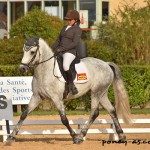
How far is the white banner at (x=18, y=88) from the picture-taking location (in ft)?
67.1

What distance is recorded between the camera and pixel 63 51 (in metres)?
13.9

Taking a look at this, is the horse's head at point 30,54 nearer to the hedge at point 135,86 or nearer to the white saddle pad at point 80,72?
the white saddle pad at point 80,72

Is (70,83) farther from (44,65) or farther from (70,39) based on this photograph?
(70,39)

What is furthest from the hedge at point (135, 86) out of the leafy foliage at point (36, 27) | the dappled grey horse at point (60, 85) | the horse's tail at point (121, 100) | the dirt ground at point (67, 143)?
the dappled grey horse at point (60, 85)

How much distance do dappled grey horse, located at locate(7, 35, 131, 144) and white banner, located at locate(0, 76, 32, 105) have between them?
6.09 meters

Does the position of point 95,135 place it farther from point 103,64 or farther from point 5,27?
point 5,27

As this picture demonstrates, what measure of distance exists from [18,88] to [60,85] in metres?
7.01

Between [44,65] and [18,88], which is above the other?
[44,65]

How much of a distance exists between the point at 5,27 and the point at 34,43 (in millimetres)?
21002

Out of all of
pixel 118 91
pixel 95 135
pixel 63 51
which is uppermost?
pixel 63 51

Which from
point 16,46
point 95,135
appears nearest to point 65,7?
point 16,46

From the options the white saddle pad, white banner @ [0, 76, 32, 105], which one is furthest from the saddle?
white banner @ [0, 76, 32, 105]

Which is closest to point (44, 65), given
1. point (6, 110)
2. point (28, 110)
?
point (28, 110)

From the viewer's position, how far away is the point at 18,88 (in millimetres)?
20547
